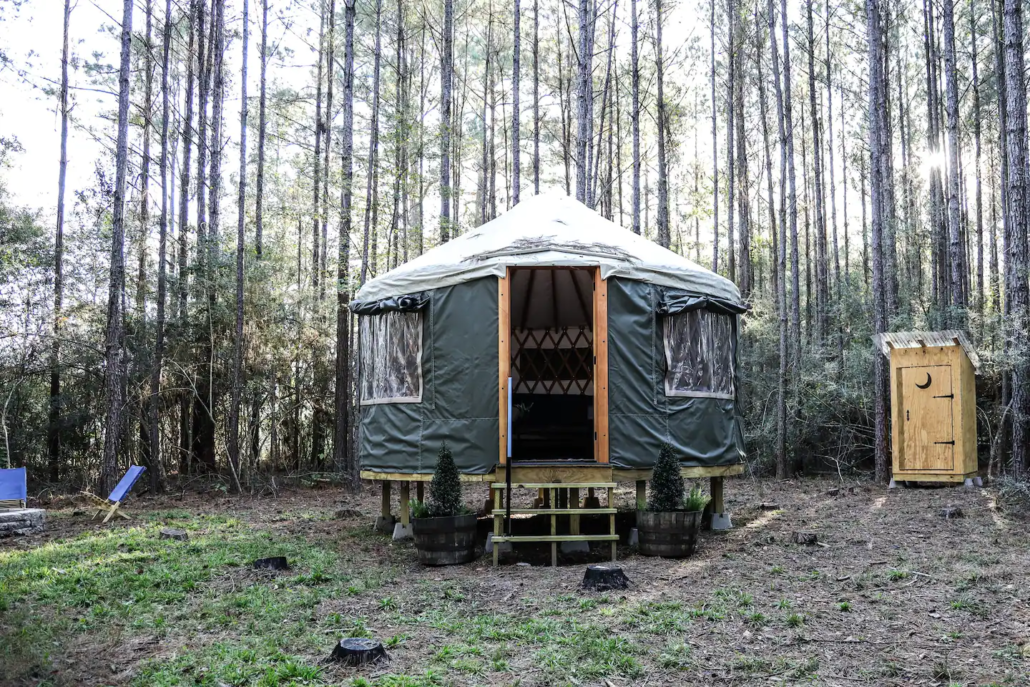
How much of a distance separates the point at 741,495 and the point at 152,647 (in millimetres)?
6154

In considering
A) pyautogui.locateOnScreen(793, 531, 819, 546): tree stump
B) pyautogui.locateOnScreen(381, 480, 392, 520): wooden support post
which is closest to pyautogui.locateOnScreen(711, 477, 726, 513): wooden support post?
pyautogui.locateOnScreen(793, 531, 819, 546): tree stump

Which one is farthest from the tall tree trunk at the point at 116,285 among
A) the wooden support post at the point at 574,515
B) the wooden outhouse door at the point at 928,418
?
the wooden outhouse door at the point at 928,418

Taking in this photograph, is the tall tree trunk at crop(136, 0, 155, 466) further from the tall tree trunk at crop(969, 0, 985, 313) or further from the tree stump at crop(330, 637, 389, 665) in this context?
the tall tree trunk at crop(969, 0, 985, 313)

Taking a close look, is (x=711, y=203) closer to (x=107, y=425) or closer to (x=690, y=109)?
(x=690, y=109)

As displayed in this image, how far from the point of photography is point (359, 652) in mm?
2824

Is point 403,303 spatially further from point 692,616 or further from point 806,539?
point 806,539

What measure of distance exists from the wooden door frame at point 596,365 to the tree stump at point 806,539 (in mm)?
1324

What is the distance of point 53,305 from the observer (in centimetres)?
941

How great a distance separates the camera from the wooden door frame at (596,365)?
5.11 meters

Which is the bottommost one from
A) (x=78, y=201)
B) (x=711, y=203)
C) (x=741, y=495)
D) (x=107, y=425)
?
(x=741, y=495)

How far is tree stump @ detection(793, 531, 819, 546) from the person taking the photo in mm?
4941

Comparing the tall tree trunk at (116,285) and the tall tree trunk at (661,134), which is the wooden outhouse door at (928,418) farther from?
the tall tree trunk at (116,285)

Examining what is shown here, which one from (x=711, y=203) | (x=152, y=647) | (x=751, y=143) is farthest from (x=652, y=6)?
(x=152, y=647)

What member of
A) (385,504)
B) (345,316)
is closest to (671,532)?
(385,504)
